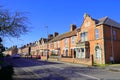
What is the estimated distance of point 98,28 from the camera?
122 ft

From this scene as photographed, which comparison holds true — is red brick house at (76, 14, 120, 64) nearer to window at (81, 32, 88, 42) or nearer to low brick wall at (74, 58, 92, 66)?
window at (81, 32, 88, 42)

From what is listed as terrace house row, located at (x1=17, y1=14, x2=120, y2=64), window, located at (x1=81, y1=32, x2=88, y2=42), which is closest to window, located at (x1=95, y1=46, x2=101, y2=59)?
terrace house row, located at (x1=17, y1=14, x2=120, y2=64)

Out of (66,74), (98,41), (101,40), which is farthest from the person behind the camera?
(98,41)

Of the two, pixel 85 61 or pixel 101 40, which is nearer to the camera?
pixel 85 61

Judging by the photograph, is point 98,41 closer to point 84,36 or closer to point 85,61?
point 85,61

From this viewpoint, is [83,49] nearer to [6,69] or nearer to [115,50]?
[115,50]

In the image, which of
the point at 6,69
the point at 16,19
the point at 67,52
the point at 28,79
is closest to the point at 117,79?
the point at 28,79

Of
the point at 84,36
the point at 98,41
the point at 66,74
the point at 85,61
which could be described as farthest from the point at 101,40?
the point at 66,74

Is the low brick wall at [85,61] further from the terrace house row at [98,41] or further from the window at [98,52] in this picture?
the window at [98,52]

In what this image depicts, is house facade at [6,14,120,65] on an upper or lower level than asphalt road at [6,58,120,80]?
upper

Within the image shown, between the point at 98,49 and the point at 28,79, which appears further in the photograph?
the point at 98,49

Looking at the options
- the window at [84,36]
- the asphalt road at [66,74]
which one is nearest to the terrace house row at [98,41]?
the window at [84,36]

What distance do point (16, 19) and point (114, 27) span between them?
23925 millimetres

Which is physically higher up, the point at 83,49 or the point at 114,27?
the point at 114,27
